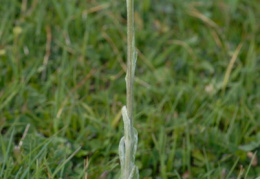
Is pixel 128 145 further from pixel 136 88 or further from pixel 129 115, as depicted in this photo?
pixel 136 88

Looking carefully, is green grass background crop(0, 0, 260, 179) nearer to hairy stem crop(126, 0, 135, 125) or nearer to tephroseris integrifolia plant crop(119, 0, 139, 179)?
tephroseris integrifolia plant crop(119, 0, 139, 179)

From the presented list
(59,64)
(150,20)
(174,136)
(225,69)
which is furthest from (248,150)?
(150,20)

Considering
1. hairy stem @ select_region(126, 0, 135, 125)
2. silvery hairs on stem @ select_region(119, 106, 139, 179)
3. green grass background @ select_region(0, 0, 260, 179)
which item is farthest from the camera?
green grass background @ select_region(0, 0, 260, 179)

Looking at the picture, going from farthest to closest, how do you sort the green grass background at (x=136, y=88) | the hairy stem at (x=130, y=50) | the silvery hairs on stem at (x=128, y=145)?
the green grass background at (x=136, y=88)
the silvery hairs on stem at (x=128, y=145)
the hairy stem at (x=130, y=50)

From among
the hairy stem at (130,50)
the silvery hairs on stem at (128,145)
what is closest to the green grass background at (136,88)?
the silvery hairs on stem at (128,145)

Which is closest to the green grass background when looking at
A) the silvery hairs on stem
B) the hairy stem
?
the silvery hairs on stem

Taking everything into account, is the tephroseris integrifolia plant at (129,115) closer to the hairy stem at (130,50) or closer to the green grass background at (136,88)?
the hairy stem at (130,50)
